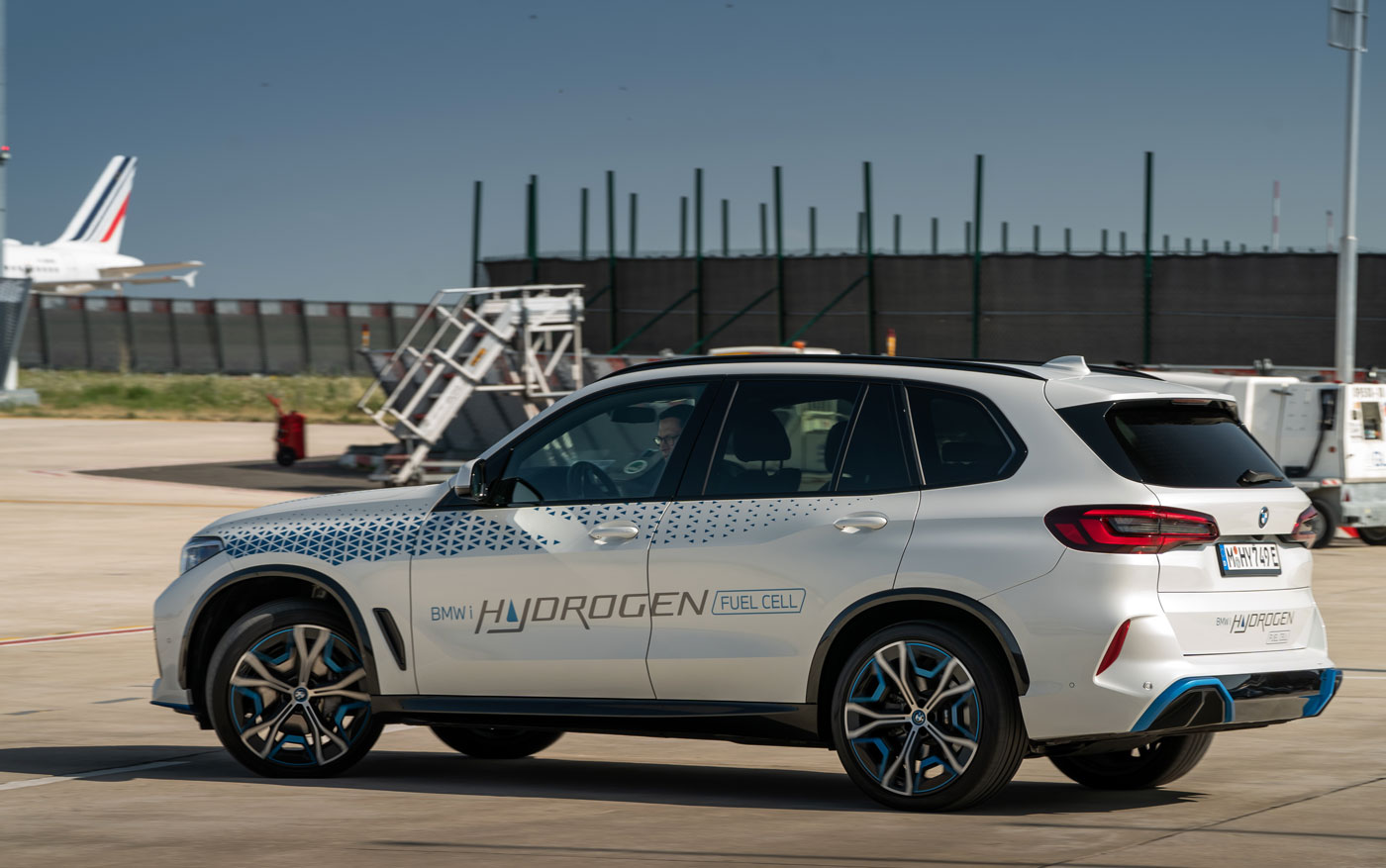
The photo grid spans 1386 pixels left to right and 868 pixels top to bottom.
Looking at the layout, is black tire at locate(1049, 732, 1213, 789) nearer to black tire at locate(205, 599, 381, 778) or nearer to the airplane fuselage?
black tire at locate(205, 599, 381, 778)

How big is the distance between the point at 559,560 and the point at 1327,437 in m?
14.1

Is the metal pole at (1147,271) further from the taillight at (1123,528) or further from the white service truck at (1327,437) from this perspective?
the taillight at (1123,528)

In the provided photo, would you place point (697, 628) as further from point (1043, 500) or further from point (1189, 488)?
point (1189, 488)

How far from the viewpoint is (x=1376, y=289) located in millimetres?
34531

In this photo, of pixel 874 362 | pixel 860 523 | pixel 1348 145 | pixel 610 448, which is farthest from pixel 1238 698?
pixel 1348 145

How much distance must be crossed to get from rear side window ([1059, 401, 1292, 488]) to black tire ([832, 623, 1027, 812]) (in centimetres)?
89

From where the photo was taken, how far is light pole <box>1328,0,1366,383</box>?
78.3ft

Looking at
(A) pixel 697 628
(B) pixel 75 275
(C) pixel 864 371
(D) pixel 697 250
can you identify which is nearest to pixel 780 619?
(A) pixel 697 628

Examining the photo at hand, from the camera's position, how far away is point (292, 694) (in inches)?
315

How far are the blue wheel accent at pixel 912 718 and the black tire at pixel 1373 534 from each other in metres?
14.6

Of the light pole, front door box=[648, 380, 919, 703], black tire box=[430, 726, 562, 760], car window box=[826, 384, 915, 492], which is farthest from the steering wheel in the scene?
the light pole

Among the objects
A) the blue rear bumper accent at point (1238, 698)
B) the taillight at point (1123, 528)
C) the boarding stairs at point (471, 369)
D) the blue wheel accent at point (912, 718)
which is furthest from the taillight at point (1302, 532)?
the boarding stairs at point (471, 369)

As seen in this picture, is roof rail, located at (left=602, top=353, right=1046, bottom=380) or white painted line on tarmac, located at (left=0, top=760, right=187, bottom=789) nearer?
roof rail, located at (left=602, top=353, right=1046, bottom=380)

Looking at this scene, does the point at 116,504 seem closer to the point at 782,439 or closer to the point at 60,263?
the point at 782,439
